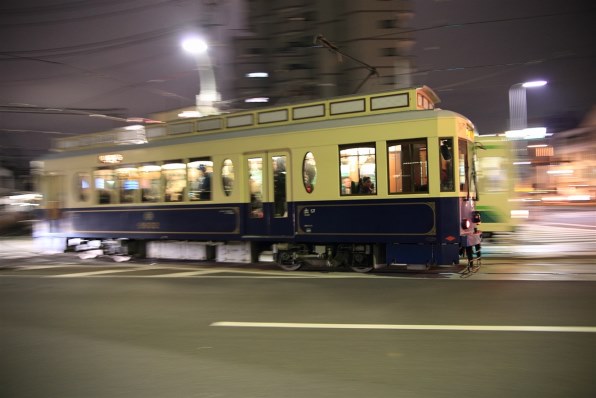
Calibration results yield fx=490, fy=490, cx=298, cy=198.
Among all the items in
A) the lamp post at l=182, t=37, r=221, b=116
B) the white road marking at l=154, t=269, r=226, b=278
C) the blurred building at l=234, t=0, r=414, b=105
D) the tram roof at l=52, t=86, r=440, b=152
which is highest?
the blurred building at l=234, t=0, r=414, b=105

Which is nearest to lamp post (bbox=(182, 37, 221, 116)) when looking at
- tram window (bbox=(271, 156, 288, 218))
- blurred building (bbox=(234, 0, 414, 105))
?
tram window (bbox=(271, 156, 288, 218))

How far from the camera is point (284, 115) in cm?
1214

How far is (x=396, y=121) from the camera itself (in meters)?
10.4

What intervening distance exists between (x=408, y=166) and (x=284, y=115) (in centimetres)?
349

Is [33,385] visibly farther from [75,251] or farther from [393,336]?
[75,251]

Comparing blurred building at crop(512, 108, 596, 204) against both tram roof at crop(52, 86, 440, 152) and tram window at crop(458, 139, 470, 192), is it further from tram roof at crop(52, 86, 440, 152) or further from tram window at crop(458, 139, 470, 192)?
tram roof at crop(52, 86, 440, 152)

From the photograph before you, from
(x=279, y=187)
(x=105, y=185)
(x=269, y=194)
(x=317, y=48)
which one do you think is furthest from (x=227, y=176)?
(x=317, y=48)

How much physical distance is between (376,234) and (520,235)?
1230 centimetres

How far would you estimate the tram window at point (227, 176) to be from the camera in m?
12.7

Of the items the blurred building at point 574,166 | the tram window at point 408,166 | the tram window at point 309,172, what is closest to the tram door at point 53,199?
the tram window at point 309,172

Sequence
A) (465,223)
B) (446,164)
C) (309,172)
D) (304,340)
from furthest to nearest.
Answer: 1. (309,172)
2. (465,223)
3. (446,164)
4. (304,340)

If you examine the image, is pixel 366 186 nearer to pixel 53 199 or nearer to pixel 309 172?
pixel 309 172

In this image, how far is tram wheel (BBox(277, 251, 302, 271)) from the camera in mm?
12062

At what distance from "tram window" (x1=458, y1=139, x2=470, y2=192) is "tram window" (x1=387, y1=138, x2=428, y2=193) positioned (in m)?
0.74
